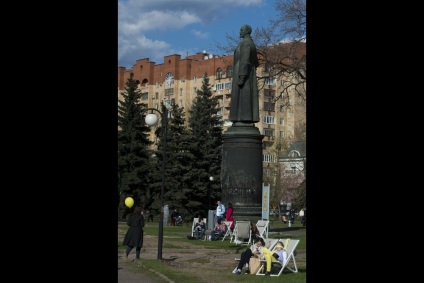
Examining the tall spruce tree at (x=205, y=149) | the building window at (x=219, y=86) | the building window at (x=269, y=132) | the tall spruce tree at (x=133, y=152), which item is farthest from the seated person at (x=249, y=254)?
the building window at (x=219, y=86)

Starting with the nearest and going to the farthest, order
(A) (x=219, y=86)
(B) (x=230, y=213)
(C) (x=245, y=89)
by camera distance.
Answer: (B) (x=230, y=213) → (C) (x=245, y=89) → (A) (x=219, y=86)

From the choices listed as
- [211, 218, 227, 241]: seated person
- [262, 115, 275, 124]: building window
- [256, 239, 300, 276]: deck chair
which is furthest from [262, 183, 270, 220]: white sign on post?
[262, 115, 275, 124]: building window

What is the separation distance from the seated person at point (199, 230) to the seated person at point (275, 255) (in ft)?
33.1

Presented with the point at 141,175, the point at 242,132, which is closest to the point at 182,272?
the point at 242,132

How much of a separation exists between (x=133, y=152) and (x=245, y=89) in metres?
28.4

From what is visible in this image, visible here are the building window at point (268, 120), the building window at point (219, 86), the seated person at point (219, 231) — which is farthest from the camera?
the building window at point (219, 86)

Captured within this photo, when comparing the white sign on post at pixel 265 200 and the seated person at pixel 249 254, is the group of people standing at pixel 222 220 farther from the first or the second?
the seated person at pixel 249 254

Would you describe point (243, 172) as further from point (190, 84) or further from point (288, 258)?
point (190, 84)

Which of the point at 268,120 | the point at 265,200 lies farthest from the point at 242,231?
the point at 268,120

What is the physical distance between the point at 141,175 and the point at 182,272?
122 feet

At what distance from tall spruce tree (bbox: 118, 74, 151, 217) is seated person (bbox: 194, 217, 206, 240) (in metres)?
25.6

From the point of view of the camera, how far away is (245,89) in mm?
23453

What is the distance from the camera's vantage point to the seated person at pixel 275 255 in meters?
13.5
